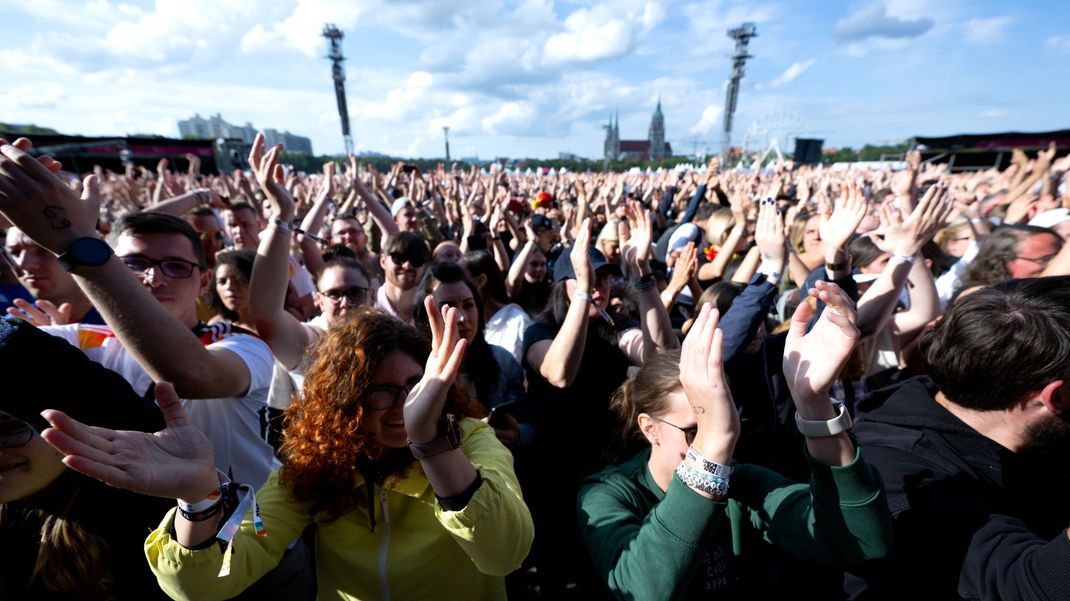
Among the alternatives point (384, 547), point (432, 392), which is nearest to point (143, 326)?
point (432, 392)

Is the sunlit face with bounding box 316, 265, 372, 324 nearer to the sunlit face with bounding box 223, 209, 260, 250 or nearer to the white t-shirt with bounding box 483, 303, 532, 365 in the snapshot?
the white t-shirt with bounding box 483, 303, 532, 365

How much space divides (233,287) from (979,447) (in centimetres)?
352

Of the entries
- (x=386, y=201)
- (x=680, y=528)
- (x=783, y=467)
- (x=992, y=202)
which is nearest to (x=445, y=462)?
(x=680, y=528)

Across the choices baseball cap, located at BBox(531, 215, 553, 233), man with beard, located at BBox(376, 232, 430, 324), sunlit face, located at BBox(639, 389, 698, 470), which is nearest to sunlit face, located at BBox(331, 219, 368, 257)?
man with beard, located at BBox(376, 232, 430, 324)

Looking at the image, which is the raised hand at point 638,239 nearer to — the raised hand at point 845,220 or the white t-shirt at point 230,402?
the raised hand at point 845,220

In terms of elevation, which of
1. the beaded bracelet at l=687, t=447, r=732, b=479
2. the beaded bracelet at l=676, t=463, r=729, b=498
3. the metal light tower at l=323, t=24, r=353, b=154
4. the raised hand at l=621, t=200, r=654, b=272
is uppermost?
the metal light tower at l=323, t=24, r=353, b=154

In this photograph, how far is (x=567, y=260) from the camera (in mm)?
3350

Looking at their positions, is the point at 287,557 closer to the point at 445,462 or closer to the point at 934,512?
the point at 445,462

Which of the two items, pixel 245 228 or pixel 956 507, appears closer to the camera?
pixel 956 507

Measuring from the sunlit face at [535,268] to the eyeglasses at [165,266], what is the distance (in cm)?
296

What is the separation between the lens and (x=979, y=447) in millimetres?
1494

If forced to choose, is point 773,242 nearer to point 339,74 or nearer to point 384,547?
point 384,547

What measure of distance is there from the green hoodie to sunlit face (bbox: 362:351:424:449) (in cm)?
73

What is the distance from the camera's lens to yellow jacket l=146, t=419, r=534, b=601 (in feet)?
4.65
